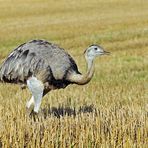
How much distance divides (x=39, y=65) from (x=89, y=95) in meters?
2.80

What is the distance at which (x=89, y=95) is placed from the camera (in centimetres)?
1198

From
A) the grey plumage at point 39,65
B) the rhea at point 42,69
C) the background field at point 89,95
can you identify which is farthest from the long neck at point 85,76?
the background field at point 89,95

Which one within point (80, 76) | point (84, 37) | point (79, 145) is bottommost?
point (79, 145)

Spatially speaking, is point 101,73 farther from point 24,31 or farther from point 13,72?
point 24,31

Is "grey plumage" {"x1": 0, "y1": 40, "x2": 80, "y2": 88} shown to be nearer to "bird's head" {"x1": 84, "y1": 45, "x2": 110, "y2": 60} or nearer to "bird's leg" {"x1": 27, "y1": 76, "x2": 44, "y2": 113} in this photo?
A: "bird's leg" {"x1": 27, "y1": 76, "x2": 44, "y2": 113}

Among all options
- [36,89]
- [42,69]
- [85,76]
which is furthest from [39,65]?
[85,76]

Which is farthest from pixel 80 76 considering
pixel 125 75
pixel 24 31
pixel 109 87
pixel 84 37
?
pixel 24 31

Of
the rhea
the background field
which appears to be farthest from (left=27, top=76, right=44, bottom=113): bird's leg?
the background field

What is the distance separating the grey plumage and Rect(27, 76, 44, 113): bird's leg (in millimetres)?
95

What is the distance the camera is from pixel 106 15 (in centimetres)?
3775

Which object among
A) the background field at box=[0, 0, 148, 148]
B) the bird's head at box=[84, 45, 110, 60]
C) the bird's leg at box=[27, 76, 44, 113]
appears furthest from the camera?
the bird's head at box=[84, 45, 110, 60]

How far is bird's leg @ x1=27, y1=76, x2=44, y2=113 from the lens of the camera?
9.24 metres

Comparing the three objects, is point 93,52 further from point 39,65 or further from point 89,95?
point 89,95

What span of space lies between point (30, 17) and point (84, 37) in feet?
39.7
